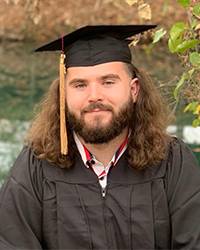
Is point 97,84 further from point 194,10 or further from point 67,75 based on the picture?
point 194,10

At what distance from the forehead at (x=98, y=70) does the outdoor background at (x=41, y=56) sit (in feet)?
1.98

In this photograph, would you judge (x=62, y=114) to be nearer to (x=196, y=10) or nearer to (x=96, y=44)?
(x=96, y=44)

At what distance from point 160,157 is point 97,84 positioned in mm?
422

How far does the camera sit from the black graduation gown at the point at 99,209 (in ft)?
11.0

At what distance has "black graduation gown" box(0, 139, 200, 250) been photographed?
336 centimetres

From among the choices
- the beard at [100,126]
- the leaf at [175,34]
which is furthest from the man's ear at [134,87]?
the leaf at [175,34]

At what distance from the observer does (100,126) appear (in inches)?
134

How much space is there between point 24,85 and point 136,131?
8474mm

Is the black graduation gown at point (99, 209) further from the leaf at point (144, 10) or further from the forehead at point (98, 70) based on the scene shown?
the leaf at point (144, 10)

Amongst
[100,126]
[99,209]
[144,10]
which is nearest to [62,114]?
[100,126]

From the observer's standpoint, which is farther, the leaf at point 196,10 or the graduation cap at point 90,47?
the graduation cap at point 90,47

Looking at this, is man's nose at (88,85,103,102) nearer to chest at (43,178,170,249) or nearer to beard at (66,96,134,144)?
beard at (66,96,134,144)

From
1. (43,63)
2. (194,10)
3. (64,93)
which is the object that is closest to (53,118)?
(64,93)

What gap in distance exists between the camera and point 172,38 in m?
3.39
